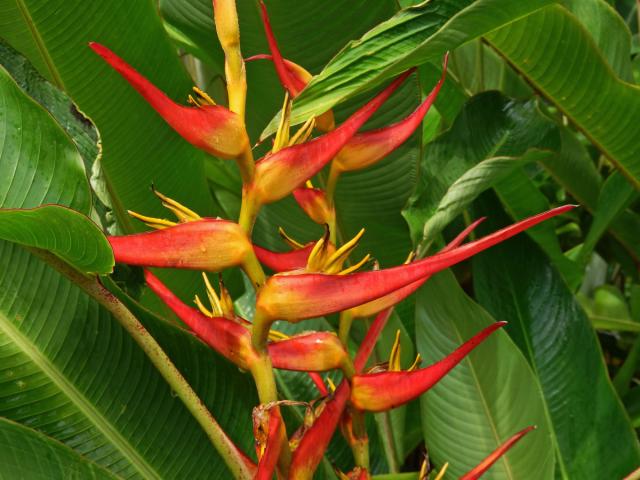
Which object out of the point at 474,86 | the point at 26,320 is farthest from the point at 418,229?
the point at 474,86

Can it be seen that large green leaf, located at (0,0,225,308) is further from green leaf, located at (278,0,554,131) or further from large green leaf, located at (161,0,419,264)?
green leaf, located at (278,0,554,131)

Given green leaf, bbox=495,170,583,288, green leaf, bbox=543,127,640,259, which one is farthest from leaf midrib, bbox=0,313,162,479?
green leaf, bbox=543,127,640,259

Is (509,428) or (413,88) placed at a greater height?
(413,88)

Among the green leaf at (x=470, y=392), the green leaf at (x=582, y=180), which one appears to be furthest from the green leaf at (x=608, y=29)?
the green leaf at (x=470, y=392)

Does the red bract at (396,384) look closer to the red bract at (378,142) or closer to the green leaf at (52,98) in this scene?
the red bract at (378,142)

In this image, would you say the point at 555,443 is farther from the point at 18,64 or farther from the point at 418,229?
the point at 18,64

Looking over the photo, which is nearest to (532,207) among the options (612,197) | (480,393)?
(612,197)
